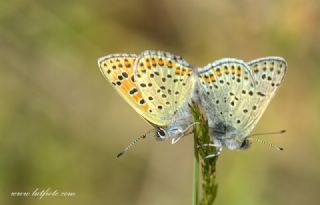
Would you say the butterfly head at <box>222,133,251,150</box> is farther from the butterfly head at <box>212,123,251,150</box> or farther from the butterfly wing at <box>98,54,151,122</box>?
the butterfly wing at <box>98,54,151,122</box>

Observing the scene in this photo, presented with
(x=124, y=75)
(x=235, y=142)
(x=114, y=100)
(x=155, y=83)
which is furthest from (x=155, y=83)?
(x=114, y=100)

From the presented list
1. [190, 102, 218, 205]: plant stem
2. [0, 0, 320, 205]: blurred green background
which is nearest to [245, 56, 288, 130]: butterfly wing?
[190, 102, 218, 205]: plant stem

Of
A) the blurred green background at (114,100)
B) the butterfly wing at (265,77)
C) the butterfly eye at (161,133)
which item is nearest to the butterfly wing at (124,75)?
the butterfly eye at (161,133)

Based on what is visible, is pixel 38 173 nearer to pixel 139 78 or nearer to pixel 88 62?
pixel 88 62

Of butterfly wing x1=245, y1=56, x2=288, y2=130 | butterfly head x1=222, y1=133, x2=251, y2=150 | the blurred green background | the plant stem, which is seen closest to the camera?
the plant stem

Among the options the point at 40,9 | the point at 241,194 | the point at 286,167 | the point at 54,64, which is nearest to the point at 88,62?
the point at 54,64

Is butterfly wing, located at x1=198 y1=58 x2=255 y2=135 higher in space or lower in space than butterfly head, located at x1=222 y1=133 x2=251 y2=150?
higher
